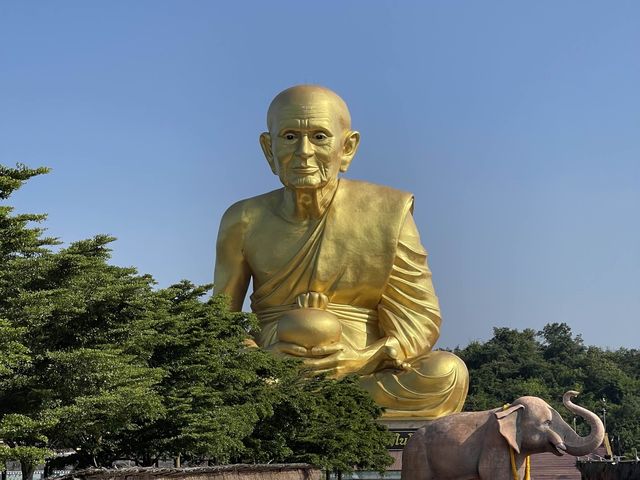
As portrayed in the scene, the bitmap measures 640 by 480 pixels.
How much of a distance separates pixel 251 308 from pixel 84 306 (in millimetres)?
10369

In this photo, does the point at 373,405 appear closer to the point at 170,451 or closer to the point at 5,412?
the point at 170,451

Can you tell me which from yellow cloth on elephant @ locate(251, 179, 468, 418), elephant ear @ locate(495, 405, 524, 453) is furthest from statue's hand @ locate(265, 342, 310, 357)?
elephant ear @ locate(495, 405, 524, 453)

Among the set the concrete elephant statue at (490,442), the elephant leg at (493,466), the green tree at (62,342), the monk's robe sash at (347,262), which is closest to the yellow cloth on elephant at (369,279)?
the monk's robe sash at (347,262)

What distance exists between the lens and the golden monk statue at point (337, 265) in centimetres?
1947

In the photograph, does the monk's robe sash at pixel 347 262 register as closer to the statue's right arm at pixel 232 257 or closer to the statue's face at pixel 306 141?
the statue's right arm at pixel 232 257

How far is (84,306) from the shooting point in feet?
34.9

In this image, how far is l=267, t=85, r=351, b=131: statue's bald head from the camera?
19.5 metres

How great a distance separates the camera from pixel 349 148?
66.7 ft

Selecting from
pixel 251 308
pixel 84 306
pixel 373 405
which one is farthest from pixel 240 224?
pixel 84 306

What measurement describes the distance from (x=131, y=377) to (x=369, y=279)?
30.5ft

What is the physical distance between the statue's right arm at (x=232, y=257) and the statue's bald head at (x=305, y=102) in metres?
1.77

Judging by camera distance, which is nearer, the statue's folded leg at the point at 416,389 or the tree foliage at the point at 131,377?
the tree foliage at the point at 131,377

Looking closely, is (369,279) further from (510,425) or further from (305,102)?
(510,425)

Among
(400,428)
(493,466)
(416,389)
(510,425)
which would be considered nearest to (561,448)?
(510,425)
